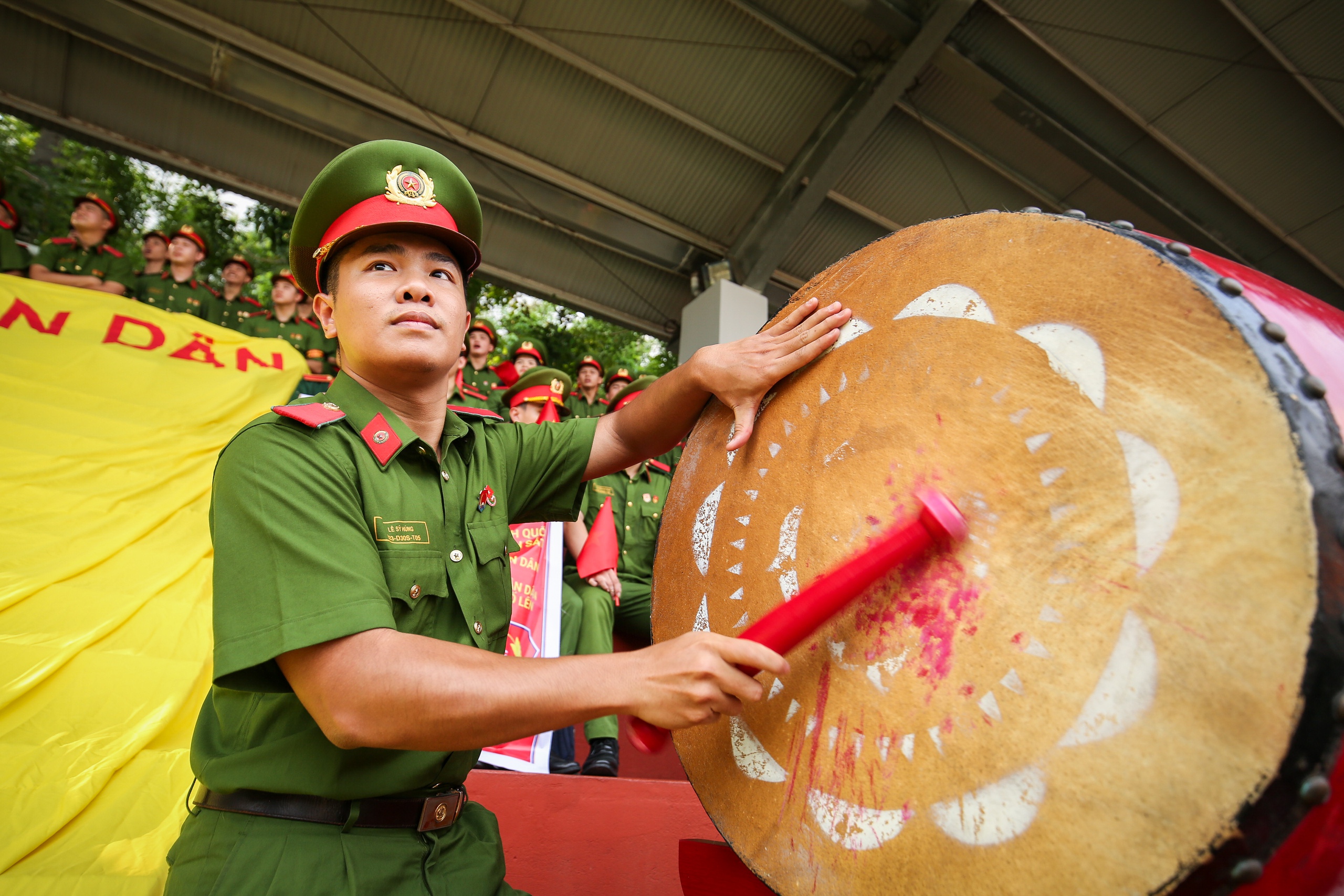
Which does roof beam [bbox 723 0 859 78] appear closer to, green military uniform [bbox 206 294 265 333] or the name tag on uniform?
green military uniform [bbox 206 294 265 333]

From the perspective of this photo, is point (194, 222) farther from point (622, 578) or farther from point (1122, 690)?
point (1122, 690)

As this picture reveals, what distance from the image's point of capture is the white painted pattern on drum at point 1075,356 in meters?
0.79

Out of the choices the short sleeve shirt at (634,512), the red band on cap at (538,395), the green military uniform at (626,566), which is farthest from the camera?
the red band on cap at (538,395)

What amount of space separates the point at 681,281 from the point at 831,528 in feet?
25.1

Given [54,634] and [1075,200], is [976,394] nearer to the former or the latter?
[54,634]

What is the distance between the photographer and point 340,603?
905 mm

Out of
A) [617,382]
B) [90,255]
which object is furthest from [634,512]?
[90,255]

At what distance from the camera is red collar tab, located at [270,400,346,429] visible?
110cm

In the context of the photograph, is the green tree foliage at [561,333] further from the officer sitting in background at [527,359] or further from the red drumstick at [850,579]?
the red drumstick at [850,579]

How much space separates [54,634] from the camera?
2445mm

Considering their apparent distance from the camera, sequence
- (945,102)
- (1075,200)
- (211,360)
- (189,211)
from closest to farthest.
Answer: (211,360), (945,102), (1075,200), (189,211)

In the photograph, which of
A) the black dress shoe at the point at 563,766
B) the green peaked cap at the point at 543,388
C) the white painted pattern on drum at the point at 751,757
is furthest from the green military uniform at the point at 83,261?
the white painted pattern on drum at the point at 751,757

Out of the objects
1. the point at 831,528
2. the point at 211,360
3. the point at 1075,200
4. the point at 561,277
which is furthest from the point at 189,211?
the point at 831,528

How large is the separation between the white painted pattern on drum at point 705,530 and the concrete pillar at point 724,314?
5847 millimetres
